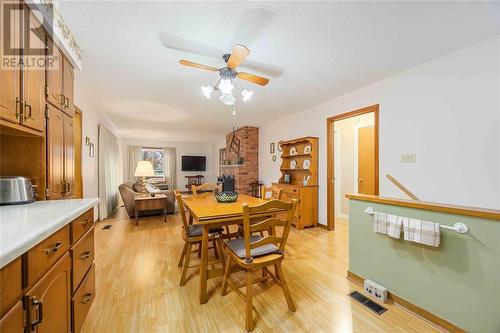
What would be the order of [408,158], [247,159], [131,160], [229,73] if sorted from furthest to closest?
[131,160] < [247,159] < [408,158] < [229,73]

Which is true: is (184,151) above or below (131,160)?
above

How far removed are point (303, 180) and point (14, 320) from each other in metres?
4.01

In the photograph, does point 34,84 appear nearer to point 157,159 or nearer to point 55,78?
point 55,78

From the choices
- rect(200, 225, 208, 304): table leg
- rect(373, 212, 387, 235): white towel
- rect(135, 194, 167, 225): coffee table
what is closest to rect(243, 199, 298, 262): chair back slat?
rect(200, 225, 208, 304): table leg

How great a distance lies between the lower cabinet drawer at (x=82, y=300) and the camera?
1.19 m

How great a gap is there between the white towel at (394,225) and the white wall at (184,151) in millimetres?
8315

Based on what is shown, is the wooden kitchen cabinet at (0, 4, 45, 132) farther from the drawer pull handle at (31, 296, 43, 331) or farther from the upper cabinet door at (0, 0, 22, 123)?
the drawer pull handle at (31, 296, 43, 331)

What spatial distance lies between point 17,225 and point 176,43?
186 cm

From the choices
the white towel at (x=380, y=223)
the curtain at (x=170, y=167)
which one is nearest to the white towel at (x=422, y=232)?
the white towel at (x=380, y=223)

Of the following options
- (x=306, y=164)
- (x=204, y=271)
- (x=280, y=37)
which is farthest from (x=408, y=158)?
(x=204, y=271)

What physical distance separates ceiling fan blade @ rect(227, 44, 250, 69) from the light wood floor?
7.06 ft

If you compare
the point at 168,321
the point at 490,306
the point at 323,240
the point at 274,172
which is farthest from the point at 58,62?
the point at 274,172

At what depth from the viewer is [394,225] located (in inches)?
63.3

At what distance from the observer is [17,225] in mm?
886
